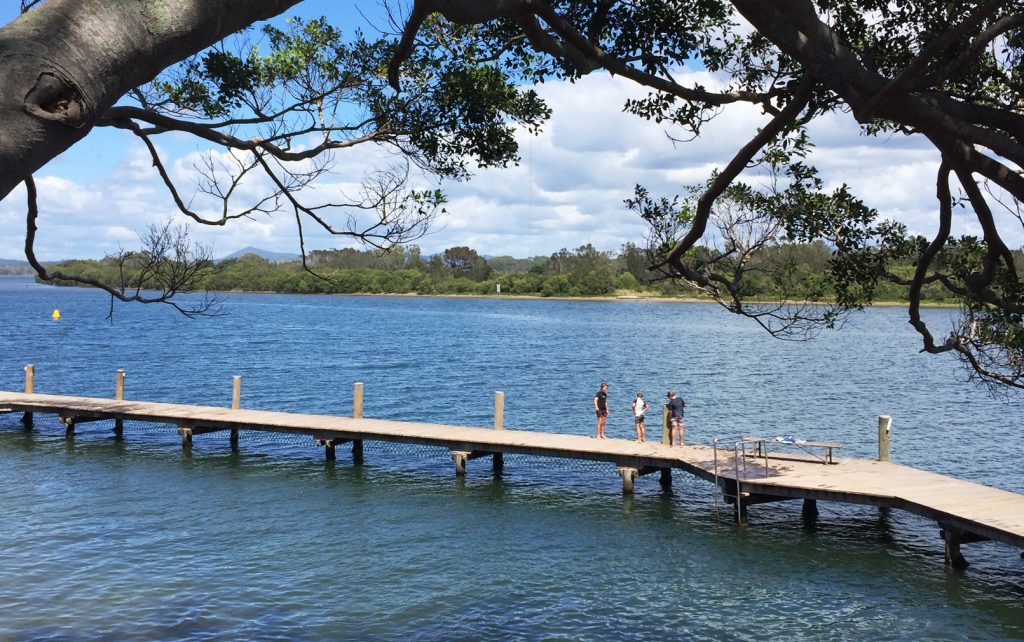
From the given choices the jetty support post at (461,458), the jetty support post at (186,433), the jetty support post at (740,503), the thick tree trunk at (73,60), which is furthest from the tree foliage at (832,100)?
the jetty support post at (186,433)

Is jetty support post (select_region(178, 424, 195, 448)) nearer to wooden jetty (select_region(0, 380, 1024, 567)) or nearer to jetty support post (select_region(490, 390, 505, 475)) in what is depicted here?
wooden jetty (select_region(0, 380, 1024, 567))

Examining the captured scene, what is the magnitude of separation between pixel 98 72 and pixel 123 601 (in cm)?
1416

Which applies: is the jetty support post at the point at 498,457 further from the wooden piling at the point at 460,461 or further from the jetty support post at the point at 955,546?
the jetty support post at the point at 955,546

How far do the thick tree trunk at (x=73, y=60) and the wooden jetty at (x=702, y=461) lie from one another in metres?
16.7

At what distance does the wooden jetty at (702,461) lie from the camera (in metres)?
18.4

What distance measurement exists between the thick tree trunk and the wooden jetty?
54.9 feet

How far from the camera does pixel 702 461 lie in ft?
74.1

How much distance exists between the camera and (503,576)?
17.3 metres

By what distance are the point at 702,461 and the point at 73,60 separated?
20.6m

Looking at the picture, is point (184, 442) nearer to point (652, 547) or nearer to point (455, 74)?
point (652, 547)

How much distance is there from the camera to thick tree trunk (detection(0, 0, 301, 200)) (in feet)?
10.4

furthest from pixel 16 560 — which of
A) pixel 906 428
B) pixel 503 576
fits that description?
pixel 906 428

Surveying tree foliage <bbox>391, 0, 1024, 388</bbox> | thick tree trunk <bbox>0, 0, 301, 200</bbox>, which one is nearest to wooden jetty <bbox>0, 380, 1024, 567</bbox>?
tree foliage <bbox>391, 0, 1024, 388</bbox>

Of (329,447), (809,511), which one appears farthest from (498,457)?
(809,511)
